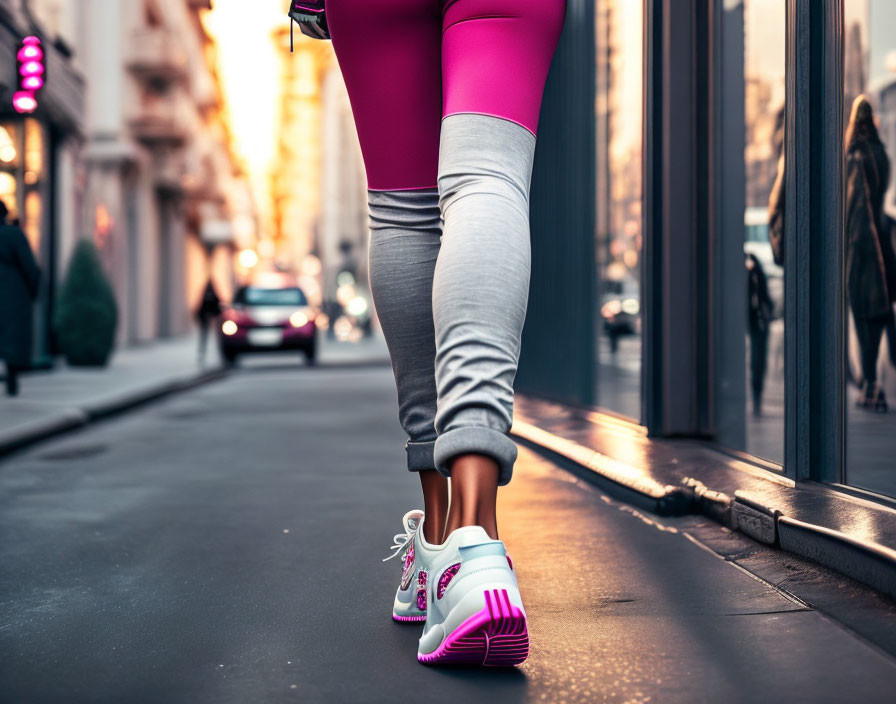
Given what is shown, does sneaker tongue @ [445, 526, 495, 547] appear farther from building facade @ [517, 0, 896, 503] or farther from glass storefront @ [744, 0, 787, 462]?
glass storefront @ [744, 0, 787, 462]

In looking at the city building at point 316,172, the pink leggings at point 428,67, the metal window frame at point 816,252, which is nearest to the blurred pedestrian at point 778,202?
the metal window frame at point 816,252

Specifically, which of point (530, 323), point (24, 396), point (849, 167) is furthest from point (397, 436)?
point (24, 396)

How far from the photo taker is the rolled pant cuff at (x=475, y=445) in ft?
5.74

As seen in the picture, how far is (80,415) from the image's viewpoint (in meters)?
7.64

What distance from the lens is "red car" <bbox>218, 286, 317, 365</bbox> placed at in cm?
1864

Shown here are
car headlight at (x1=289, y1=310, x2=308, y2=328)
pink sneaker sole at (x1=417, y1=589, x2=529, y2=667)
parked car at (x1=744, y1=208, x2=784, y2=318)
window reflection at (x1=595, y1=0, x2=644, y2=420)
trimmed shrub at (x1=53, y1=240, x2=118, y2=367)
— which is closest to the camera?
pink sneaker sole at (x1=417, y1=589, x2=529, y2=667)

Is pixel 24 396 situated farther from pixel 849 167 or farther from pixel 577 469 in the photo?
pixel 849 167

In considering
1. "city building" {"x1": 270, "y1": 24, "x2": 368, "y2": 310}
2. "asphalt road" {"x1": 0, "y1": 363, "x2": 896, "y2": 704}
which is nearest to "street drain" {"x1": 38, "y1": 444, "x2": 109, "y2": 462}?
"asphalt road" {"x1": 0, "y1": 363, "x2": 896, "y2": 704}

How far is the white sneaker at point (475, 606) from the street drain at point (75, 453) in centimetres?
422

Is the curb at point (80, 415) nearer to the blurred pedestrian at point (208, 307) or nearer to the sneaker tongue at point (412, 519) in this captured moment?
the sneaker tongue at point (412, 519)

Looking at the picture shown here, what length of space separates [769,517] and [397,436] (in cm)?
390

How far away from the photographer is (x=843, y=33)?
333 cm

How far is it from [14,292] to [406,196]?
27.3ft

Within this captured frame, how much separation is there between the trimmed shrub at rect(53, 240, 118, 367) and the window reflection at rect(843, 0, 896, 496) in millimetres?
13056
